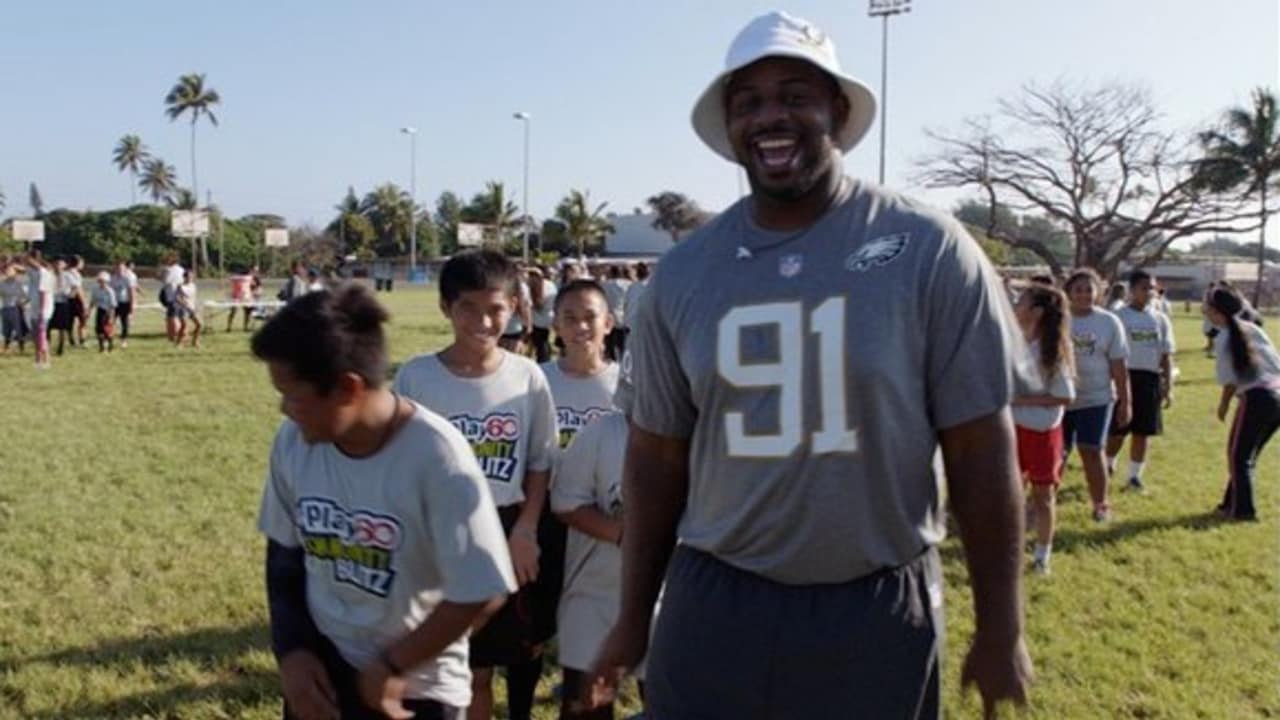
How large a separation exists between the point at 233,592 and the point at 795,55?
4893mm

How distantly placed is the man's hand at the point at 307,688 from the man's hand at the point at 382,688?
A: 0.31 feet

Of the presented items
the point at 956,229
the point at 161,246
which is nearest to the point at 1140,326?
the point at 956,229

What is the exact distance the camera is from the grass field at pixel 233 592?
14.4ft

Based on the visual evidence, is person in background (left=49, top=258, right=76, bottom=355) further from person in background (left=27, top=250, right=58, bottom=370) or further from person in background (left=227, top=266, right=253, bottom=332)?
person in background (left=227, top=266, right=253, bottom=332)

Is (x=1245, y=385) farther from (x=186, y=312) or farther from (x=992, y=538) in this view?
(x=186, y=312)

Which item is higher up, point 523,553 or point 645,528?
point 645,528

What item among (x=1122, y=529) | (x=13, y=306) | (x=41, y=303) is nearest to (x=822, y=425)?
(x=1122, y=529)

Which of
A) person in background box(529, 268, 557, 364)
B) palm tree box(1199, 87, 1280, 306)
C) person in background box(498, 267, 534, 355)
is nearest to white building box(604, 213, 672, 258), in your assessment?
palm tree box(1199, 87, 1280, 306)

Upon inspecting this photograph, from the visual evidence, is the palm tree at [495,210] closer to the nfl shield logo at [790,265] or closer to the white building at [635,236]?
the white building at [635,236]

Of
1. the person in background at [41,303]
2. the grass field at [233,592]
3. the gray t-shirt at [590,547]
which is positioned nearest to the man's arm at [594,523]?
the gray t-shirt at [590,547]

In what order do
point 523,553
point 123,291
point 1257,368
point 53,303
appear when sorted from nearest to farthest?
point 523,553
point 1257,368
point 53,303
point 123,291

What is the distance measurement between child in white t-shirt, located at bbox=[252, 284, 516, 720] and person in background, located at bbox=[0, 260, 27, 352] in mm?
17983

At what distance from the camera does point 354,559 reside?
92.0 inches

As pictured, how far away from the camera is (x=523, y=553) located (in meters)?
3.28
